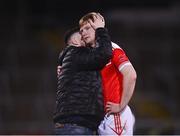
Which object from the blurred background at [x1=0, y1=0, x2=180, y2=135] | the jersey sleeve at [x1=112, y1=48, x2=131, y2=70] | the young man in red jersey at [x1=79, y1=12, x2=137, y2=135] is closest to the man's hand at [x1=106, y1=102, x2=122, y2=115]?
the young man in red jersey at [x1=79, y1=12, x2=137, y2=135]

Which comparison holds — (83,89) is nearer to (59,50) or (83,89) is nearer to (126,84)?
(126,84)

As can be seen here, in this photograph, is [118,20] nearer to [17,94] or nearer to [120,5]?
[120,5]

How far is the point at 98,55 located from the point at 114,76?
0.97 feet

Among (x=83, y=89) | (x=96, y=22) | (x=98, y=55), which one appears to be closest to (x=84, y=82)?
(x=83, y=89)

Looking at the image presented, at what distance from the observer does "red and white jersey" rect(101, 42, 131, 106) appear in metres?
5.24

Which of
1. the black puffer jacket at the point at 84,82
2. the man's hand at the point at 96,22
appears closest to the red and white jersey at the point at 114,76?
the black puffer jacket at the point at 84,82

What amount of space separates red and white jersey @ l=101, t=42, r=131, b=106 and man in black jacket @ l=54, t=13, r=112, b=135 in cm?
10

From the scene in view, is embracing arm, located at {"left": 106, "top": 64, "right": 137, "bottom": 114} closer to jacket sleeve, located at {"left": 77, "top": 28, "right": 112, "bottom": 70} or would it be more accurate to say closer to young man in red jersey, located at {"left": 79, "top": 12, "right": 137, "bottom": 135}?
young man in red jersey, located at {"left": 79, "top": 12, "right": 137, "bottom": 135}

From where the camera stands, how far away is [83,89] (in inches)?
201

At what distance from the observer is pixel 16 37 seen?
54.2 ft

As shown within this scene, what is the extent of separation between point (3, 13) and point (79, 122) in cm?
1238

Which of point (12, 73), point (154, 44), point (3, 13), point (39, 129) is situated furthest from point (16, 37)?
point (39, 129)

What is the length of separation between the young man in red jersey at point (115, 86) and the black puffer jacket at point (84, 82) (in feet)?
0.32

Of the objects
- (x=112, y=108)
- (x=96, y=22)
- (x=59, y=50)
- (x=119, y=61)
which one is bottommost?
(x=112, y=108)
